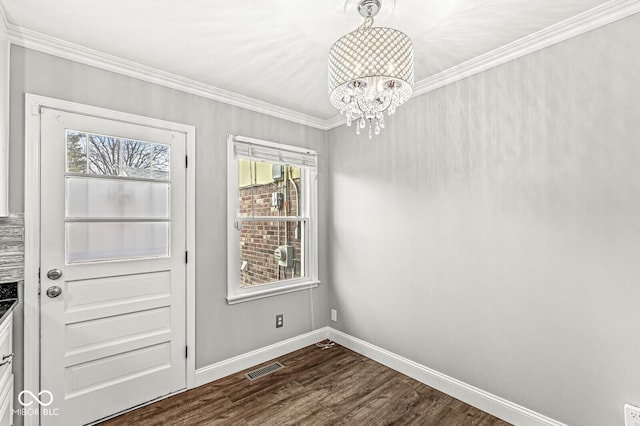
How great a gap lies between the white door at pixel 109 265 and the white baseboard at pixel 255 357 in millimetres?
204

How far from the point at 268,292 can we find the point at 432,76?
7.68ft

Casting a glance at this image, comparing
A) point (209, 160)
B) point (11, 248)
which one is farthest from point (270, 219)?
point (11, 248)

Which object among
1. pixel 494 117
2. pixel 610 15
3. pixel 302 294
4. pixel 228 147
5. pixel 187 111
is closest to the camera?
pixel 610 15

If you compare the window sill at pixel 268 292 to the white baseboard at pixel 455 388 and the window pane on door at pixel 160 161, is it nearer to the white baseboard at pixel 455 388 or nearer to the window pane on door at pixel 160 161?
the white baseboard at pixel 455 388

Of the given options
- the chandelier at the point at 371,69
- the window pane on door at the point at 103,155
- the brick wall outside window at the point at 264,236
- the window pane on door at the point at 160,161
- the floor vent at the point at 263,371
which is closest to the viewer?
the chandelier at the point at 371,69

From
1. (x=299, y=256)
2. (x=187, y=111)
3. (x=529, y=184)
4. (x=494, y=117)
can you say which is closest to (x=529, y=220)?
(x=529, y=184)

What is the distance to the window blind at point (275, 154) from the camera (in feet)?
9.55

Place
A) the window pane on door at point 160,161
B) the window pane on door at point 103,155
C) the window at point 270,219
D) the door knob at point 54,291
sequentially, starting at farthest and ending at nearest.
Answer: the window at point 270,219
the window pane on door at point 160,161
the window pane on door at point 103,155
the door knob at point 54,291

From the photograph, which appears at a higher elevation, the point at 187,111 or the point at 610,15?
the point at 610,15

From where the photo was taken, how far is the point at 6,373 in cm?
170

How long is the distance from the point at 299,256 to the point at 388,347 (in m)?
1.24

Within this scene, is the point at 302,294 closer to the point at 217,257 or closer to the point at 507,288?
the point at 217,257

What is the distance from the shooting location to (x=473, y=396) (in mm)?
2322

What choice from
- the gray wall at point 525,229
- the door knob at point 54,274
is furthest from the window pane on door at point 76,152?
the gray wall at point 525,229
